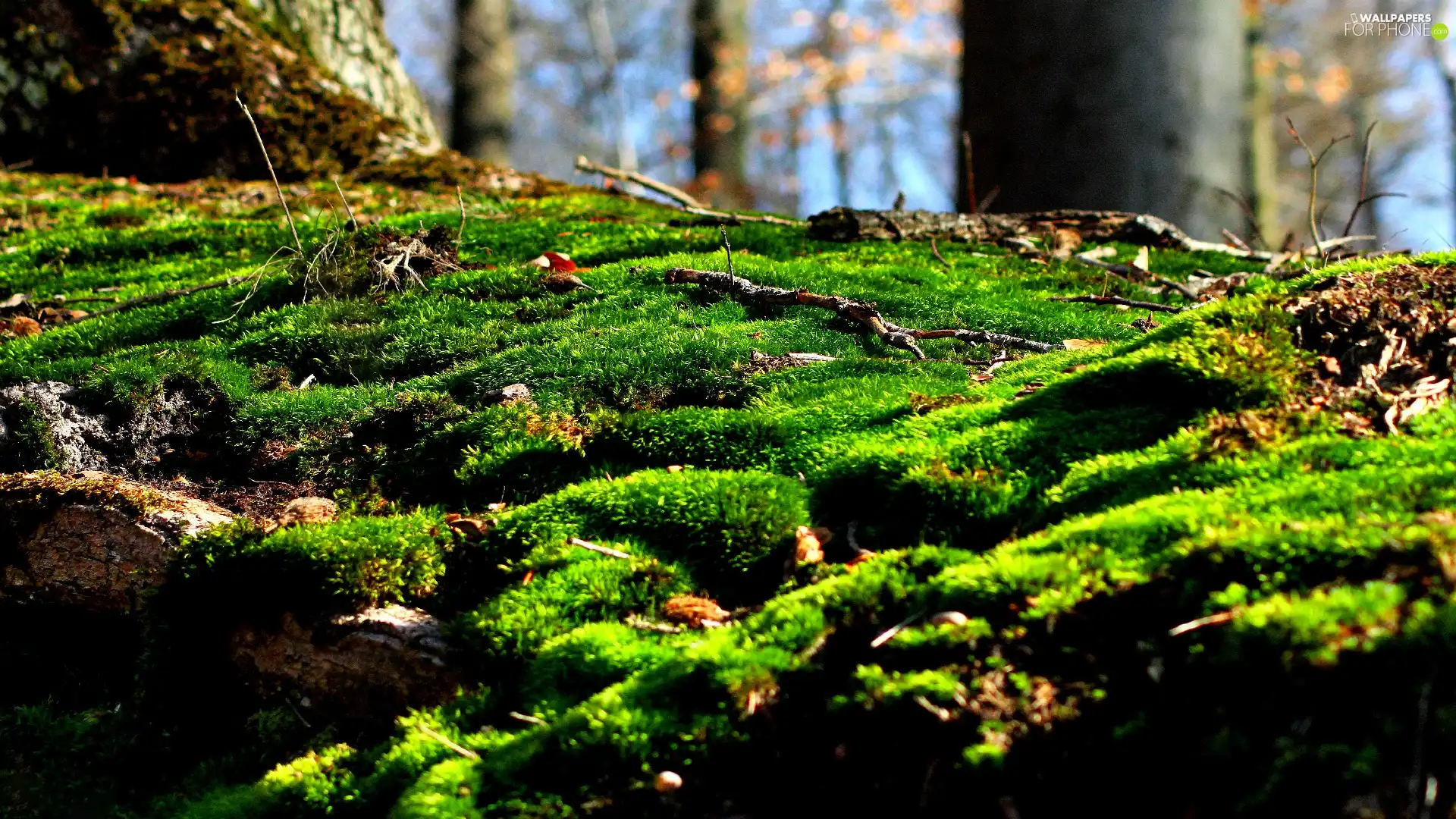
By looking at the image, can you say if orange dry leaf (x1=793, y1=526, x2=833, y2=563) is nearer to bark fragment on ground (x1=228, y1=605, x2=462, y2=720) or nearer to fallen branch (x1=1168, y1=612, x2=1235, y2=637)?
bark fragment on ground (x1=228, y1=605, x2=462, y2=720)

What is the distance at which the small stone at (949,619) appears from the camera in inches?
98.4

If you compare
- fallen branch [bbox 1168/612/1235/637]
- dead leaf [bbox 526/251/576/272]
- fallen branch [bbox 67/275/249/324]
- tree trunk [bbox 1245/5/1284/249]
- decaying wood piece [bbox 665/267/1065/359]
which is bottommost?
fallen branch [bbox 1168/612/1235/637]

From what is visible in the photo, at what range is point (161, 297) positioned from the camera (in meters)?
5.82

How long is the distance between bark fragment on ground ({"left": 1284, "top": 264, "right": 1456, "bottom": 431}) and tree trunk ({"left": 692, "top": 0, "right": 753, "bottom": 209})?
1582cm

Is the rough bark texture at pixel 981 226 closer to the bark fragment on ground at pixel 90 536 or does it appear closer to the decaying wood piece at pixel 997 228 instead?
the decaying wood piece at pixel 997 228

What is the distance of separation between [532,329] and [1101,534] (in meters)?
3.06

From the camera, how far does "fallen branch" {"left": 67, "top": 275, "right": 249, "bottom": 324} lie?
5.76m

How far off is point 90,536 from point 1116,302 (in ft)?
14.9

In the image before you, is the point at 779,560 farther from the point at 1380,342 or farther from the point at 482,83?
the point at 482,83

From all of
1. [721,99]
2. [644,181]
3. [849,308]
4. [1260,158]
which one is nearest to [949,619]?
[849,308]

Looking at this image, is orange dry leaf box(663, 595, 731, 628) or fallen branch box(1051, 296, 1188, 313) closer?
orange dry leaf box(663, 595, 731, 628)

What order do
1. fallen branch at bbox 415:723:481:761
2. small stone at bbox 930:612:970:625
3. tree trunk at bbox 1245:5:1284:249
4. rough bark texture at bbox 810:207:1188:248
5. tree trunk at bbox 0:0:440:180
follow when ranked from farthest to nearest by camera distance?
1. tree trunk at bbox 1245:5:1284:249
2. tree trunk at bbox 0:0:440:180
3. rough bark texture at bbox 810:207:1188:248
4. fallen branch at bbox 415:723:481:761
5. small stone at bbox 930:612:970:625

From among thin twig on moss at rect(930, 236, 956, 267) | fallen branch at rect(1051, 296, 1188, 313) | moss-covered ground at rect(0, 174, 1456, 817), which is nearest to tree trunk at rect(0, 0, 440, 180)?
moss-covered ground at rect(0, 174, 1456, 817)

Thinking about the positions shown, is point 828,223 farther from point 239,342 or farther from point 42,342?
point 42,342
